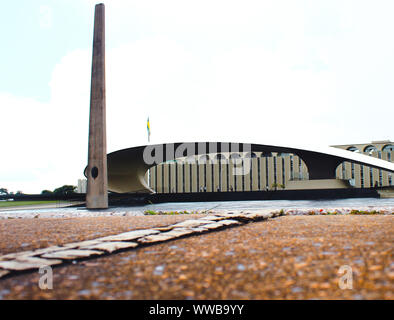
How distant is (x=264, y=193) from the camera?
2466 cm

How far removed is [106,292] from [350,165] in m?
93.1

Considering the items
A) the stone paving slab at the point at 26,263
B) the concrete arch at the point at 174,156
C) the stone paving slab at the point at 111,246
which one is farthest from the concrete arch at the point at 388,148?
the stone paving slab at the point at 26,263

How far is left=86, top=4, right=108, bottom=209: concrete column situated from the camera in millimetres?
18594

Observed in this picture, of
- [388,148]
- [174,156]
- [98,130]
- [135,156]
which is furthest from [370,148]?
[98,130]

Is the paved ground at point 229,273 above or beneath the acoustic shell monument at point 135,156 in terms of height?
beneath

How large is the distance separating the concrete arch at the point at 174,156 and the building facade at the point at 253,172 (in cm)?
4825

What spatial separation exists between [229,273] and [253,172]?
86417 mm

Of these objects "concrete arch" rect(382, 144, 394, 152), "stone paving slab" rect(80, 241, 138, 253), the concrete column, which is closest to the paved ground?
"stone paving slab" rect(80, 241, 138, 253)

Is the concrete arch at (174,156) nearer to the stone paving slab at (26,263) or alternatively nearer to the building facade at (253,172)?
the stone paving slab at (26,263)

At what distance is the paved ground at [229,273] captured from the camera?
242 cm

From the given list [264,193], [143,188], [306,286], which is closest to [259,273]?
[306,286]

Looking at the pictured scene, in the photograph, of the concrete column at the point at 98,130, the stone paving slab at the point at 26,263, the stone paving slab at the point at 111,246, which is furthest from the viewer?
the concrete column at the point at 98,130

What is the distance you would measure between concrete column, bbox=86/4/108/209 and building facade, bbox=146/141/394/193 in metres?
64.3
